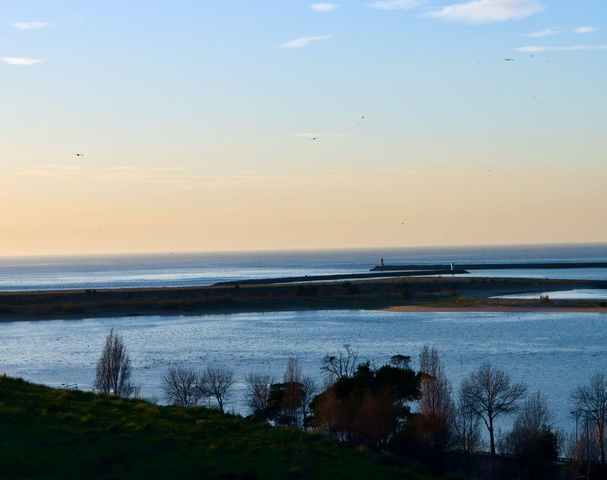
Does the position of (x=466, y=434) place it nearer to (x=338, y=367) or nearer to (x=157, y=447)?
(x=338, y=367)

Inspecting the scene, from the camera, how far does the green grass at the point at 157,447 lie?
16.1m

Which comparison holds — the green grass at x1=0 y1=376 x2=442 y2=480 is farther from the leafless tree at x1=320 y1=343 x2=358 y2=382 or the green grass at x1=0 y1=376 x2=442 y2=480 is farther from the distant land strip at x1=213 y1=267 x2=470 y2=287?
the distant land strip at x1=213 y1=267 x2=470 y2=287

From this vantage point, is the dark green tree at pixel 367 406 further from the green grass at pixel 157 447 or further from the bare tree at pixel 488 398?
the green grass at pixel 157 447

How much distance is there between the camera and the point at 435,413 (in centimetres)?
2775

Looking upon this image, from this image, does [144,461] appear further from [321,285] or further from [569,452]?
[321,285]

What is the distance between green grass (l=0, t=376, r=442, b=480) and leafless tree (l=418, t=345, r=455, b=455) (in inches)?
248

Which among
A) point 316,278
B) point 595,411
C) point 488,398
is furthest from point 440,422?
point 316,278

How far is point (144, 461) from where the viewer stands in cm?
1677

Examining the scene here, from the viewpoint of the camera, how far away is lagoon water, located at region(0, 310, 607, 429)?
46969 mm

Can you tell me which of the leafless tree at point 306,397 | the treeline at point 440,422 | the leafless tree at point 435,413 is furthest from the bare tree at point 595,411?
the leafless tree at point 306,397

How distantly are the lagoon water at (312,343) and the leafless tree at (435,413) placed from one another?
6.56 metres

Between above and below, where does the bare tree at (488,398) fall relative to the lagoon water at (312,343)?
below

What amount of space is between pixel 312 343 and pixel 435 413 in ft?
116

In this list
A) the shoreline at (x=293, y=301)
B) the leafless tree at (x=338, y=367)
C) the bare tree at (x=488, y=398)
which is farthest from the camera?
the shoreline at (x=293, y=301)
